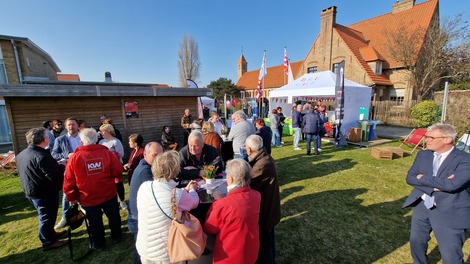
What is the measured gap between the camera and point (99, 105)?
7309 mm

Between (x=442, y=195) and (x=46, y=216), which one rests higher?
(x=442, y=195)

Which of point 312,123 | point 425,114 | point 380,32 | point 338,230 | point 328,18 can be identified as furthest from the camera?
point 380,32

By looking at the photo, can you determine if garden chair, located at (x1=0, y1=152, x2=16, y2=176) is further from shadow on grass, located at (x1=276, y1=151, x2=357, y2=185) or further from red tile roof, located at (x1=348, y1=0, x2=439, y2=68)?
red tile roof, located at (x1=348, y1=0, x2=439, y2=68)

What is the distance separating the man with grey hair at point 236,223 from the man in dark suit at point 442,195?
1892 mm

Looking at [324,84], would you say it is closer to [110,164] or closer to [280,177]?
[280,177]

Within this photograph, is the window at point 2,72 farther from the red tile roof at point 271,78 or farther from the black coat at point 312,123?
the red tile roof at point 271,78

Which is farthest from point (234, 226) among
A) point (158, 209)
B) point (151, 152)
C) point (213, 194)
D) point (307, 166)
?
point (307, 166)

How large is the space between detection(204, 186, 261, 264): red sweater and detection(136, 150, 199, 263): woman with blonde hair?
28 centimetres

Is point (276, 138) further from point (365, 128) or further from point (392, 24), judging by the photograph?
point (392, 24)

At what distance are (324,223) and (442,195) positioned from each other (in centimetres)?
199

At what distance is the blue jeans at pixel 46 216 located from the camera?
3159 millimetres

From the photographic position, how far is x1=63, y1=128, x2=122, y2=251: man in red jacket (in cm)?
289

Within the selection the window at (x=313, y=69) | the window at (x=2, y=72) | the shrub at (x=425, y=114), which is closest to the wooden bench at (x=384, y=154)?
the shrub at (x=425, y=114)

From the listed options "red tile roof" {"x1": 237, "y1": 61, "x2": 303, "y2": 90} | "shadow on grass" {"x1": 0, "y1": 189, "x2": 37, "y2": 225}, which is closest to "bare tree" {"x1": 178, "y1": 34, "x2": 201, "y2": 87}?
"red tile roof" {"x1": 237, "y1": 61, "x2": 303, "y2": 90}
